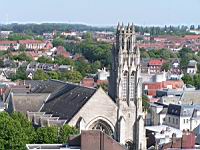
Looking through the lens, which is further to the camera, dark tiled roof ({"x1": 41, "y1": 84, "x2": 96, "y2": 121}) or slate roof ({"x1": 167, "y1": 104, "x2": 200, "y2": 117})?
slate roof ({"x1": 167, "y1": 104, "x2": 200, "y2": 117})

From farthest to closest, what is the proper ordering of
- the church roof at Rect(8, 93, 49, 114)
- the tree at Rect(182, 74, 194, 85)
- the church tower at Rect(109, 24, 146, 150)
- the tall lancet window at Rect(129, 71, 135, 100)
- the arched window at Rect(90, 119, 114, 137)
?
the tree at Rect(182, 74, 194, 85) → the church roof at Rect(8, 93, 49, 114) → the tall lancet window at Rect(129, 71, 135, 100) → the arched window at Rect(90, 119, 114, 137) → the church tower at Rect(109, 24, 146, 150)

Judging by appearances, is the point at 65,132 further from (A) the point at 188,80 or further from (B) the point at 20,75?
(B) the point at 20,75

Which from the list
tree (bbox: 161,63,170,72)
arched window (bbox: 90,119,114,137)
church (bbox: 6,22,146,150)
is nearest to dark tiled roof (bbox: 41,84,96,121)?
church (bbox: 6,22,146,150)

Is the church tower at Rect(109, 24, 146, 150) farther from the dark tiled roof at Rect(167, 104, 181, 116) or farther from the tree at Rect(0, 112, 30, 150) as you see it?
the dark tiled roof at Rect(167, 104, 181, 116)

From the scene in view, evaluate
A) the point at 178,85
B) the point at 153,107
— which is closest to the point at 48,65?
the point at 178,85

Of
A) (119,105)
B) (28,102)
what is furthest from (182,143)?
(28,102)

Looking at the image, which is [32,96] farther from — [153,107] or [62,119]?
[153,107]
